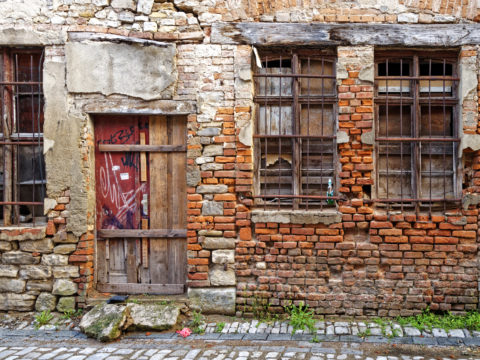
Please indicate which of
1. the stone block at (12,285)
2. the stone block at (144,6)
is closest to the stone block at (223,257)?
the stone block at (12,285)

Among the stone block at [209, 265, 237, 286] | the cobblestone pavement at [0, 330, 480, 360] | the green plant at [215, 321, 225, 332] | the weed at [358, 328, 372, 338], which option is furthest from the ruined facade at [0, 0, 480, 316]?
the cobblestone pavement at [0, 330, 480, 360]

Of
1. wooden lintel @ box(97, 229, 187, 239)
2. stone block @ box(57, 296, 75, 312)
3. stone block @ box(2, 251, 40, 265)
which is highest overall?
wooden lintel @ box(97, 229, 187, 239)

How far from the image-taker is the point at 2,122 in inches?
185

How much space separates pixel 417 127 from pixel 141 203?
349 cm

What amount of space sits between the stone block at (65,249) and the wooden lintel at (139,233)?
1.07 feet

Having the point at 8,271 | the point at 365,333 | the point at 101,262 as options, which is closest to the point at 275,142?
the point at 365,333

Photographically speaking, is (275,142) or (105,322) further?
(275,142)

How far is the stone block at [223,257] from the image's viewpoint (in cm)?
450

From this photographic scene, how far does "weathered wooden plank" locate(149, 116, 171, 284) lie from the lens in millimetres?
4699

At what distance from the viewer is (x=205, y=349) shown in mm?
3828

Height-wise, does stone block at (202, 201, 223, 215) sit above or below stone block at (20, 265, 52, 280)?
above

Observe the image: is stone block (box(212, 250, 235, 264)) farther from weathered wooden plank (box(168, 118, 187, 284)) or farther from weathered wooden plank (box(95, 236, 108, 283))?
weathered wooden plank (box(95, 236, 108, 283))

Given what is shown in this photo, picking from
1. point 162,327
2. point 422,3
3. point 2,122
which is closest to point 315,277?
point 162,327

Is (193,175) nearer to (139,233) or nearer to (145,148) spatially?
(145,148)
